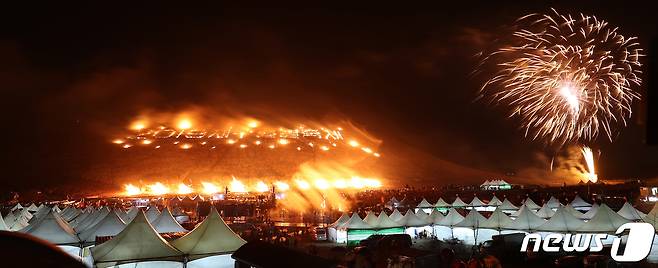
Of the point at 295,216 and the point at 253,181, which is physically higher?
the point at 253,181

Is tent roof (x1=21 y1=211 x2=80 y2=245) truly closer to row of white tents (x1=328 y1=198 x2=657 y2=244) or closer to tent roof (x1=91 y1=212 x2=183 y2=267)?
tent roof (x1=91 y1=212 x2=183 y2=267)

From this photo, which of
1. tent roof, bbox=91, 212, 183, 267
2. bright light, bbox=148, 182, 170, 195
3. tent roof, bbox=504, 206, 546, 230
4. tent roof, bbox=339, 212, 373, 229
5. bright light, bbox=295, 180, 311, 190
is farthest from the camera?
bright light, bbox=295, 180, 311, 190

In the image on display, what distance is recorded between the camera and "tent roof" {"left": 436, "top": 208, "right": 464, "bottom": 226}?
20.7 metres

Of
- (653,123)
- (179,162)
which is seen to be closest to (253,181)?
(179,162)

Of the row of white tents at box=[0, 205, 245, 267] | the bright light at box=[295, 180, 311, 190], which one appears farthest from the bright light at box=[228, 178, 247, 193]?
the row of white tents at box=[0, 205, 245, 267]

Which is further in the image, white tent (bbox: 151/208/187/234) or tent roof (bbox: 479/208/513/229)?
white tent (bbox: 151/208/187/234)

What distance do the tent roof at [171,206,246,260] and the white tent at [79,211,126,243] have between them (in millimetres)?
5082

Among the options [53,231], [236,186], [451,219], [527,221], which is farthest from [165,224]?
[236,186]

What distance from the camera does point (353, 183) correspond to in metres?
61.3

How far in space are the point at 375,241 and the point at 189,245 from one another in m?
8.13

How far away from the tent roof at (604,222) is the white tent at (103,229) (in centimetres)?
1662

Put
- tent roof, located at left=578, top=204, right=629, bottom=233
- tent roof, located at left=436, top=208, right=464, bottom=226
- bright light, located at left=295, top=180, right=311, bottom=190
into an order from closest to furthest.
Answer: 1. tent roof, located at left=578, top=204, right=629, bottom=233
2. tent roof, located at left=436, top=208, right=464, bottom=226
3. bright light, located at left=295, top=180, right=311, bottom=190

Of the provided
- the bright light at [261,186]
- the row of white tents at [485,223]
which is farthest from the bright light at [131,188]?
the row of white tents at [485,223]

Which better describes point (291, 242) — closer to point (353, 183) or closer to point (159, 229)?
point (159, 229)
